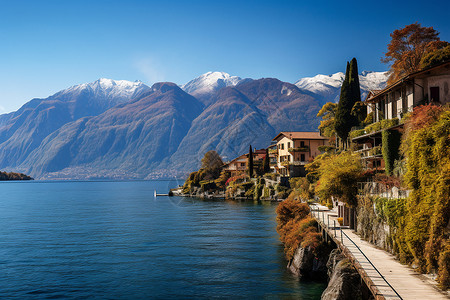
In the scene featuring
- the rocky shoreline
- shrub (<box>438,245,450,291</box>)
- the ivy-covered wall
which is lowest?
the rocky shoreline

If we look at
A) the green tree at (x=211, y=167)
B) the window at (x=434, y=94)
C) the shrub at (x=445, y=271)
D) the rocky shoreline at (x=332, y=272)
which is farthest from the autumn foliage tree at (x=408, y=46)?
the green tree at (x=211, y=167)

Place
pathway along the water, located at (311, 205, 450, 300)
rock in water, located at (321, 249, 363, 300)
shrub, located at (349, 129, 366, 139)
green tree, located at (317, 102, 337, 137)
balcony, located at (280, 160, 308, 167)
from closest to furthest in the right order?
pathway along the water, located at (311, 205, 450, 300) → rock in water, located at (321, 249, 363, 300) → shrub, located at (349, 129, 366, 139) → green tree, located at (317, 102, 337, 137) → balcony, located at (280, 160, 308, 167)

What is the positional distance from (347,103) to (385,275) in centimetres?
5250

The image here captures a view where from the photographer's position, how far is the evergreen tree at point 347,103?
2721 inches

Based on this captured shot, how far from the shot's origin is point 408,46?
196 ft

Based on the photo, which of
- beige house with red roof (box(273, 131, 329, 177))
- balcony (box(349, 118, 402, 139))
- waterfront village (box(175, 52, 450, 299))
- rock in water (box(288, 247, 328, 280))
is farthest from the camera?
beige house with red roof (box(273, 131, 329, 177))

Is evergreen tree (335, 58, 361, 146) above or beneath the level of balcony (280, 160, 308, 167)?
above

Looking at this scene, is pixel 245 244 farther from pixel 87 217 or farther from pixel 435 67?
pixel 87 217

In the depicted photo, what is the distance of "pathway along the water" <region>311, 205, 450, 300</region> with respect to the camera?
1781 cm

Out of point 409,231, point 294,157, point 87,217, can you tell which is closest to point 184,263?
point 409,231

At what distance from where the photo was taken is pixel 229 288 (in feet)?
95.0

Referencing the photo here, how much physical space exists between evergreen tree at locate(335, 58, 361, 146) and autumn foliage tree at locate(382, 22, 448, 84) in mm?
10044

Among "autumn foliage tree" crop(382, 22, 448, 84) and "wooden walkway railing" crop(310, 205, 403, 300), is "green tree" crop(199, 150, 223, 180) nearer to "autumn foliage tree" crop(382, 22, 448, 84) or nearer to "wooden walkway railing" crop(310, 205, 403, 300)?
"autumn foliage tree" crop(382, 22, 448, 84)

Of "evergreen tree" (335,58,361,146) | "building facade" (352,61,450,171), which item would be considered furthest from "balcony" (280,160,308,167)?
"building facade" (352,61,450,171)
